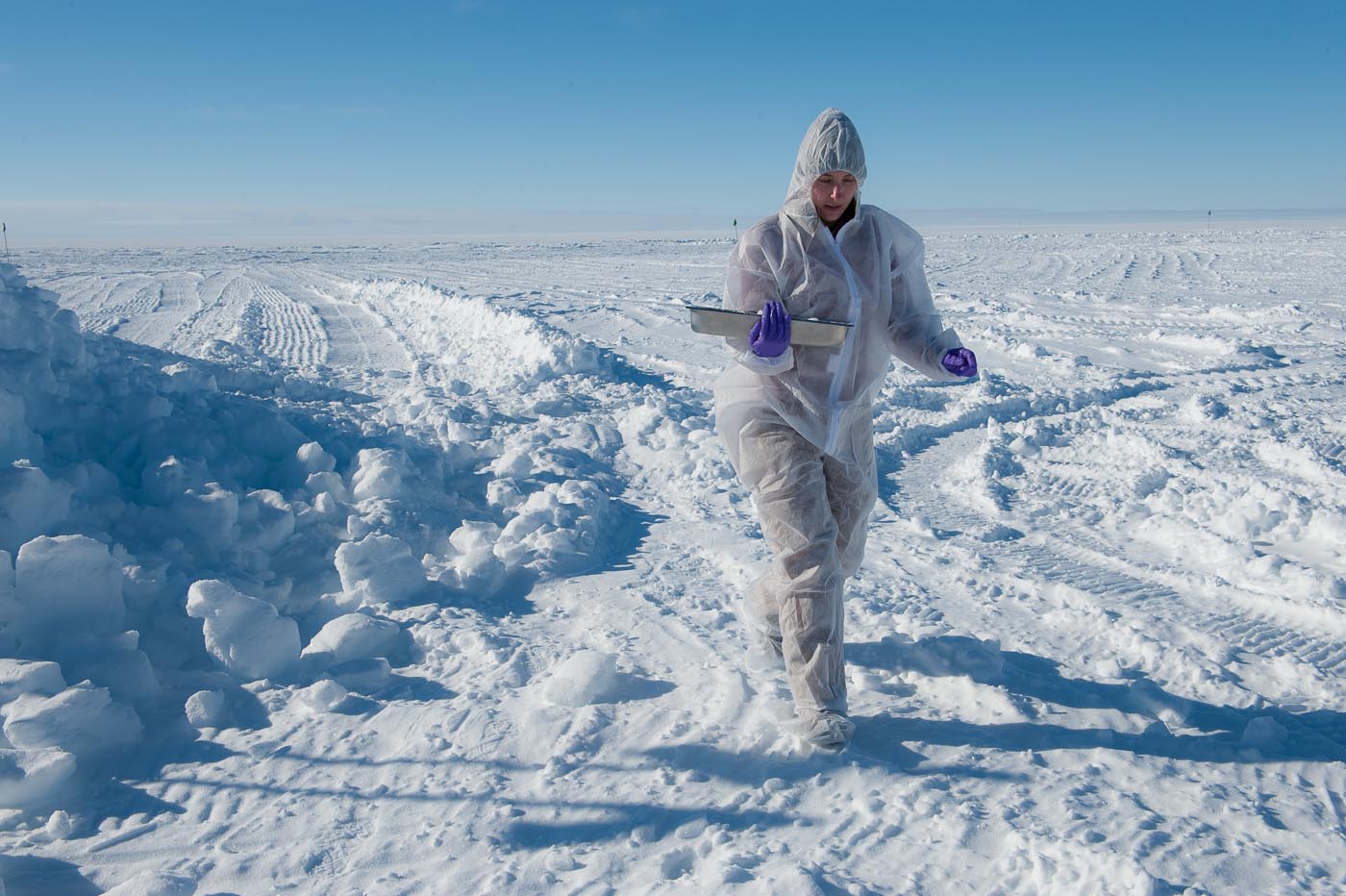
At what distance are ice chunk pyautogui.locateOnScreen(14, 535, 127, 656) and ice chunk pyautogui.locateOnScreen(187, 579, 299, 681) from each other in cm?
26

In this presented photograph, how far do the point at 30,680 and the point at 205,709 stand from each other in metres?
0.45

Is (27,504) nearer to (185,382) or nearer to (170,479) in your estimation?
(170,479)

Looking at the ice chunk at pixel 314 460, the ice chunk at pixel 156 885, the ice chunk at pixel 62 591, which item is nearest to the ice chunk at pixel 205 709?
the ice chunk at pixel 62 591

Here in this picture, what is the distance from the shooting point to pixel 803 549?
8.19 feet

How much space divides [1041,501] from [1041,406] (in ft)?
6.46

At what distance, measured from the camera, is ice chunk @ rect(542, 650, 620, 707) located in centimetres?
274

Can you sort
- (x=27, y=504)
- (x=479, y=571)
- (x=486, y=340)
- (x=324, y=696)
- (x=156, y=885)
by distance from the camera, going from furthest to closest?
(x=486, y=340) → (x=479, y=571) → (x=27, y=504) → (x=324, y=696) → (x=156, y=885)

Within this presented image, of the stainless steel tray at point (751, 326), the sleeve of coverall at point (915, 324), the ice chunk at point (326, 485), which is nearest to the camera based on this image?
the stainless steel tray at point (751, 326)

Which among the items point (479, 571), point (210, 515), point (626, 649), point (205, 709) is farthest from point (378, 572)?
point (626, 649)

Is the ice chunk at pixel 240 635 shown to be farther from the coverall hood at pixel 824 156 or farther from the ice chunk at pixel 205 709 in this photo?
the coverall hood at pixel 824 156

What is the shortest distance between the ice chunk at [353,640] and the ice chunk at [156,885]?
1048mm

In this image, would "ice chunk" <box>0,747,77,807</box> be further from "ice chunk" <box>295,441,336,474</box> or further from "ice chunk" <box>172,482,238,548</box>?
"ice chunk" <box>295,441,336,474</box>

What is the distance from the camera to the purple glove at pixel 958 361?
2547mm

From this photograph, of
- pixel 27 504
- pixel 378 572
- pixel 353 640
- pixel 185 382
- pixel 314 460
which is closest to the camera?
pixel 353 640
